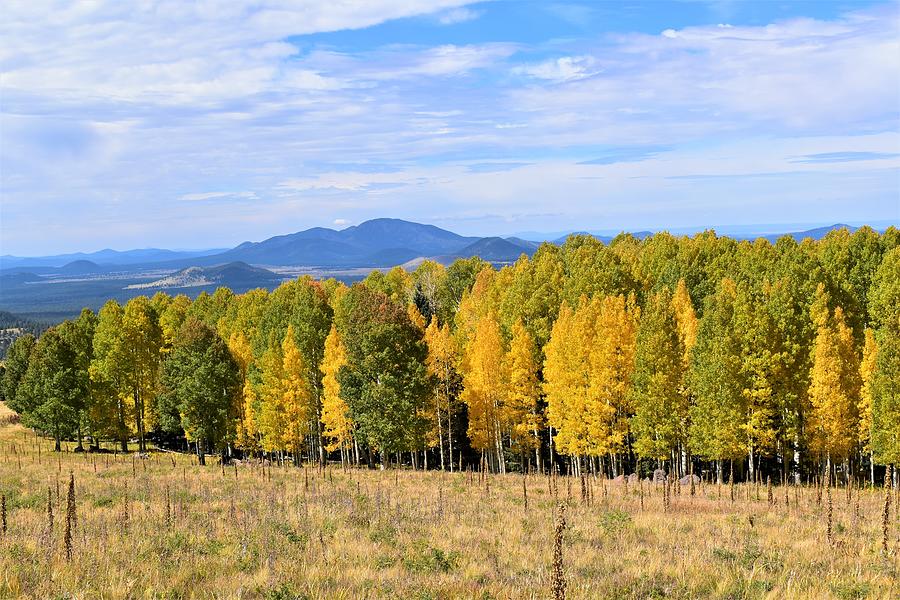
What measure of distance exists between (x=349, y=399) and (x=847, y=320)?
38.8 metres

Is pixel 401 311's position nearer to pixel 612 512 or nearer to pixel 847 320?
pixel 612 512

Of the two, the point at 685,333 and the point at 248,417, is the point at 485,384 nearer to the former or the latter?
the point at 685,333

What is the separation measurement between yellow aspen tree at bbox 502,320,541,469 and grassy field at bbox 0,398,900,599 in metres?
21.0

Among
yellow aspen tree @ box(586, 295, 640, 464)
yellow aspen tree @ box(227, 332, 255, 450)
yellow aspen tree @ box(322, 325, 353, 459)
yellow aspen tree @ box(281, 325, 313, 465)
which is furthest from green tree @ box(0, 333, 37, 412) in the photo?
yellow aspen tree @ box(586, 295, 640, 464)

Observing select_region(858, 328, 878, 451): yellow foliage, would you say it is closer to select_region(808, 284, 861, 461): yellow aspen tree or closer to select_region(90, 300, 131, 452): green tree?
select_region(808, 284, 861, 461): yellow aspen tree

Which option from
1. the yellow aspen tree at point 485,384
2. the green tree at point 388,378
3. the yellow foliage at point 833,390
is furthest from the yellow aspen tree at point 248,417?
the yellow foliage at point 833,390

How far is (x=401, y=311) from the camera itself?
151 feet

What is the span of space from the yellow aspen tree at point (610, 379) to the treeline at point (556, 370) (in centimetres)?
14

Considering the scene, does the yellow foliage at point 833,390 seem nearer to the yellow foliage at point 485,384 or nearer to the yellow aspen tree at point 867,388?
the yellow aspen tree at point 867,388

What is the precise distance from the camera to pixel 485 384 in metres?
48.2

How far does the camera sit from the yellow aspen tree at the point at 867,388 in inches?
1622

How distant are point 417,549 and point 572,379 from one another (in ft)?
99.8

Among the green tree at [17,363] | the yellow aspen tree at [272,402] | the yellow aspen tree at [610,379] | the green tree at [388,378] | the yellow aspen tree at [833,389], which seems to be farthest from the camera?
the green tree at [17,363]

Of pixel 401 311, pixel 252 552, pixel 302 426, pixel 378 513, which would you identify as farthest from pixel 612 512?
pixel 302 426
